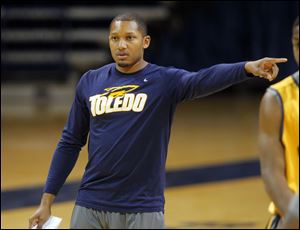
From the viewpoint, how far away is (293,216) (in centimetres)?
257

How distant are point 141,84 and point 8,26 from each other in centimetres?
1308

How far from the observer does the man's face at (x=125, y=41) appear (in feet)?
11.5

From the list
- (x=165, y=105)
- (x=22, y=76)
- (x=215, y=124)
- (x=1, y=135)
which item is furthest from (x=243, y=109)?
(x=165, y=105)

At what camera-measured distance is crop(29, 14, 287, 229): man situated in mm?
3465

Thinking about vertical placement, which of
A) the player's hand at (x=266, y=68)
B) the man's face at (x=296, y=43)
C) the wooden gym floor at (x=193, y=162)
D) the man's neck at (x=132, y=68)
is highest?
the man's face at (x=296, y=43)

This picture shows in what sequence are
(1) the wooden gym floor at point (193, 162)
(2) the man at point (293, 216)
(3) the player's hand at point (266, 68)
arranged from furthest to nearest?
(1) the wooden gym floor at point (193, 162), (3) the player's hand at point (266, 68), (2) the man at point (293, 216)

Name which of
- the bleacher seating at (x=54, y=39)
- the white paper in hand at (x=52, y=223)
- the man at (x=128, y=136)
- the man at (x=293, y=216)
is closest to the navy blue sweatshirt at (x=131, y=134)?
the man at (x=128, y=136)

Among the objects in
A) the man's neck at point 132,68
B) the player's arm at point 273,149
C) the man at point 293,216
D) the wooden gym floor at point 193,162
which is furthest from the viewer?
the wooden gym floor at point 193,162

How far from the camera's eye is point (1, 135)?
470 inches

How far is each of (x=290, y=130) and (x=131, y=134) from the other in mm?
895

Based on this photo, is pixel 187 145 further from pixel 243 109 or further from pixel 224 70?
pixel 224 70

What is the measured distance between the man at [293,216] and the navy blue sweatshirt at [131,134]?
0.88 metres

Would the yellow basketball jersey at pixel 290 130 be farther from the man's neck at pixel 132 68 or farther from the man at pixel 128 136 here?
the man's neck at pixel 132 68

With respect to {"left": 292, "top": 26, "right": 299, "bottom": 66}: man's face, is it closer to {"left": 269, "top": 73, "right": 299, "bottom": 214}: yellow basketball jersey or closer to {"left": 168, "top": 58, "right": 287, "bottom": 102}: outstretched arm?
{"left": 269, "top": 73, "right": 299, "bottom": 214}: yellow basketball jersey
